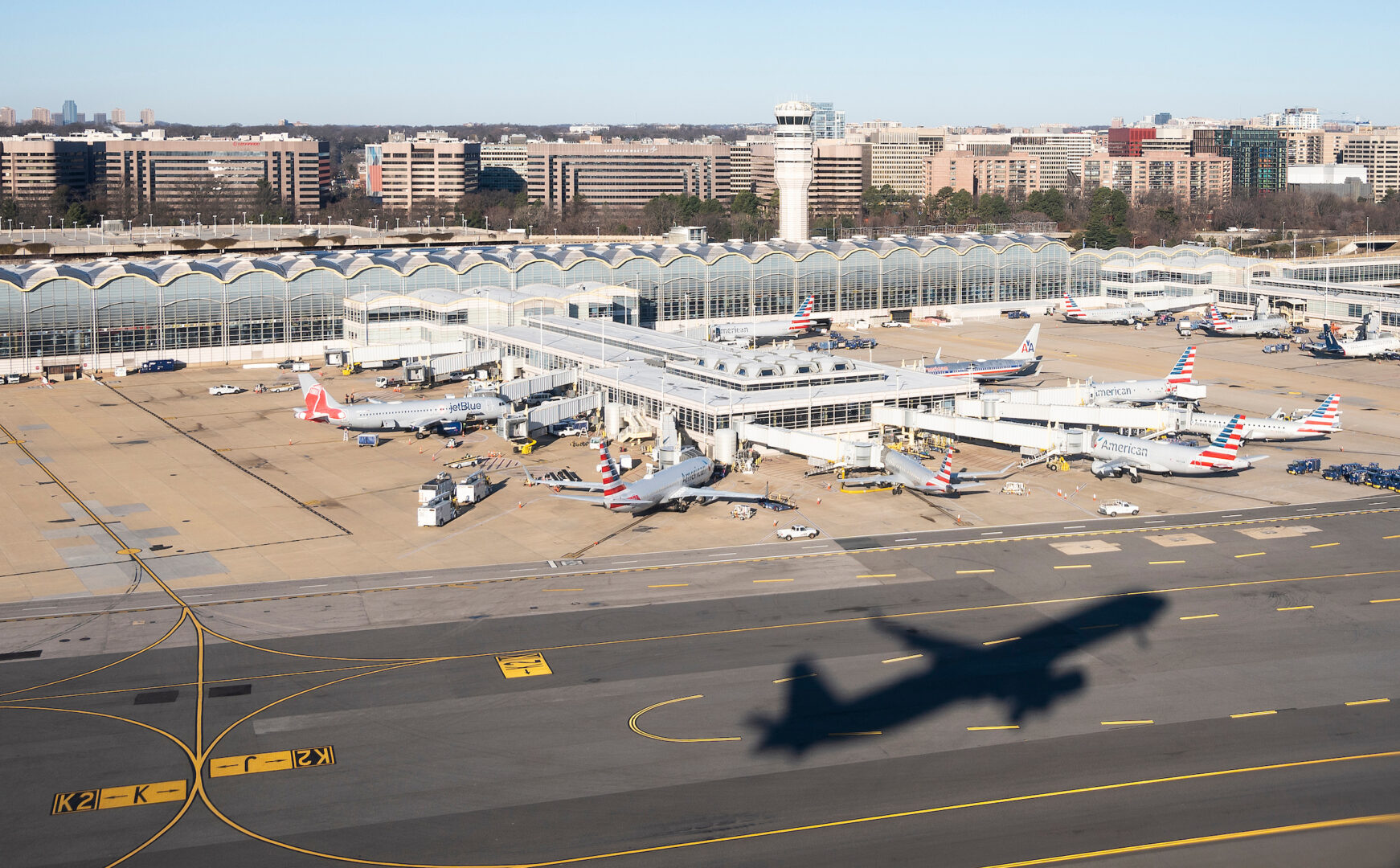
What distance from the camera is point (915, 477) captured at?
83062 mm

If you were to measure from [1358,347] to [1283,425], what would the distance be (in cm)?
5273

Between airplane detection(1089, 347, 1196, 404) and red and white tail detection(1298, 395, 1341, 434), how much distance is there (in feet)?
51.2

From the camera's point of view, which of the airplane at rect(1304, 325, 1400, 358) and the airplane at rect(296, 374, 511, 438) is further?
the airplane at rect(1304, 325, 1400, 358)

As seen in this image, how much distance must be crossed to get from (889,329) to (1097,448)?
275ft

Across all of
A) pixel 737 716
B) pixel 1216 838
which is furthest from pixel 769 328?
pixel 1216 838

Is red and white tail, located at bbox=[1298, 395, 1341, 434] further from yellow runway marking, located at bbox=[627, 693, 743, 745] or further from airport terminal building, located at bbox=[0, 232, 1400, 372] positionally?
airport terminal building, located at bbox=[0, 232, 1400, 372]

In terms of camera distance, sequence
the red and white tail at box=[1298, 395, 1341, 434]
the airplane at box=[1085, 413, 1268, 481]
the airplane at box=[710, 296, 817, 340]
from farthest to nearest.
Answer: the airplane at box=[710, 296, 817, 340]
the red and white tail at box=[1298, 395, 1341, 434]
the airplane at box=[1085, 413, 1268, 481]

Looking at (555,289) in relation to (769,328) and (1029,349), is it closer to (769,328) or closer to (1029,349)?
(769,328)

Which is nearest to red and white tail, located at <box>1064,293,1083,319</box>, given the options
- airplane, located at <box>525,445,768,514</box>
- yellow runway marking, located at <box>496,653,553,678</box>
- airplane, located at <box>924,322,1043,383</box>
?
airplane, located at <box>924,322,1043,383</box>

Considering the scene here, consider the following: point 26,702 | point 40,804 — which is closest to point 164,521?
point 26,702

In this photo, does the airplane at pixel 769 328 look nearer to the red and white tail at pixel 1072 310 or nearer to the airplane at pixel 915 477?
the red and white tail at pixel 1072 310

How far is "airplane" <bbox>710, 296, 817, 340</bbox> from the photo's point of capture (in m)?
150

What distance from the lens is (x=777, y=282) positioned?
171625 millimetres

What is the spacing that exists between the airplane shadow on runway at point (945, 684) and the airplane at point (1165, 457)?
94.0 ft
